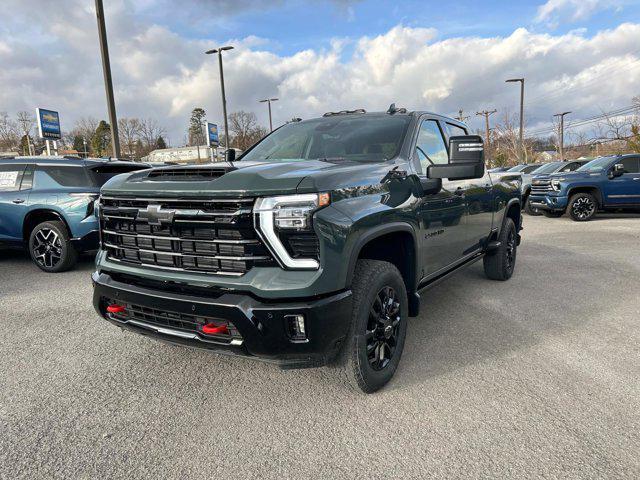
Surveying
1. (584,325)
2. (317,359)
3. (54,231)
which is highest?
(54,231)

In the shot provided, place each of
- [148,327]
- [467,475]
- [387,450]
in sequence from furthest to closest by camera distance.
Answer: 1. [148,327]
2. [387,450]
3. [467,475]

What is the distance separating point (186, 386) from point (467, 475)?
1.85 m

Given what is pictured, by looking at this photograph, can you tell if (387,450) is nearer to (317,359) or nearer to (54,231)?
(317,359)

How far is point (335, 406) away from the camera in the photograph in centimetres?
279

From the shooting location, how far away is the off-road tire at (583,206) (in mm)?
12242

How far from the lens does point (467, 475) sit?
7.06 feet

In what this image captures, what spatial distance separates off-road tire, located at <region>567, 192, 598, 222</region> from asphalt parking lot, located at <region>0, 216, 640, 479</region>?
29.6 feet

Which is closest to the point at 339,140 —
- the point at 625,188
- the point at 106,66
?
the point at 106,66

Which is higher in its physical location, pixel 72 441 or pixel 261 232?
pixel 261 232

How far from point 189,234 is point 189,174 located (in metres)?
0.38

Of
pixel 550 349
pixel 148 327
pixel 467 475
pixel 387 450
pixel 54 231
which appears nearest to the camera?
pixel 467 475

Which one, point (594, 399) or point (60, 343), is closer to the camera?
point (594, 399)

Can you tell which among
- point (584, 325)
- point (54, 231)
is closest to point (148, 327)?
point (584, 325)

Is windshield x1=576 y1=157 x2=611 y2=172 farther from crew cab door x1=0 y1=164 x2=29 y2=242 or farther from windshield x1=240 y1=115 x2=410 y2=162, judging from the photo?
crew cab door x1=0 y1=164 x2=29 y2=242
